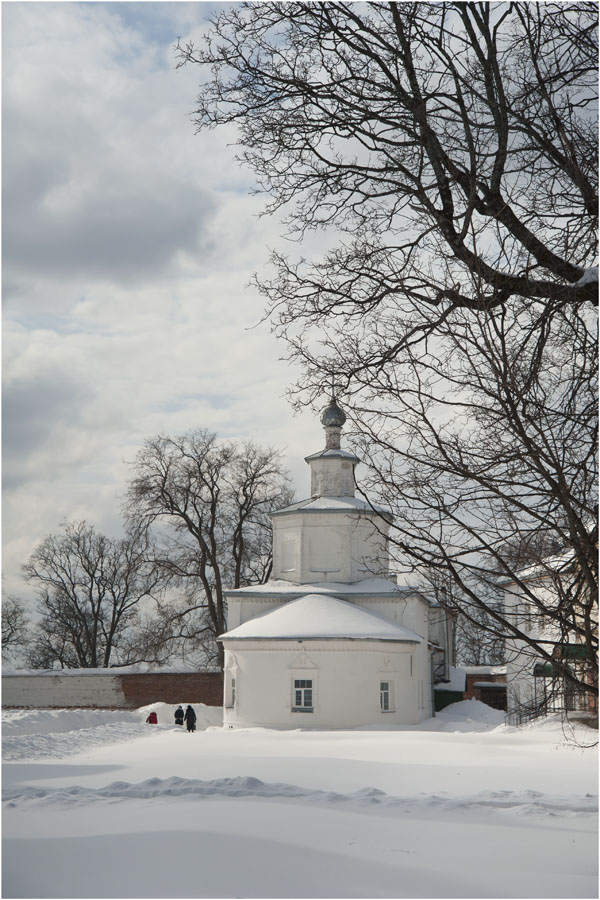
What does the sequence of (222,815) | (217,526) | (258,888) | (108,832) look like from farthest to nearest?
(217,526)
(222,815)
(108,832)
(258,888)

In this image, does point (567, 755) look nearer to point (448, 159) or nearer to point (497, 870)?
point (497, 870)

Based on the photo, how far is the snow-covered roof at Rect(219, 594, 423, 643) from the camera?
32312 mm

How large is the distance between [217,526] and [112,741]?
20138 millimetres

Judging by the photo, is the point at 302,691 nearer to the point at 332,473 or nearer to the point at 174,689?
the point at 174,689

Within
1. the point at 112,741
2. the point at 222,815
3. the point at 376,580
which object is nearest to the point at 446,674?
the point at 376,580

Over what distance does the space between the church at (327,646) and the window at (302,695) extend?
4 cm

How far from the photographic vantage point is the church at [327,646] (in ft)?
105

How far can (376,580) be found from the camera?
38.3m

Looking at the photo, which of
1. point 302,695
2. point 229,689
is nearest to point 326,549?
point 229,689

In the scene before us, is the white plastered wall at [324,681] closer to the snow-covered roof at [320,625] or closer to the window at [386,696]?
the window at [386,696]

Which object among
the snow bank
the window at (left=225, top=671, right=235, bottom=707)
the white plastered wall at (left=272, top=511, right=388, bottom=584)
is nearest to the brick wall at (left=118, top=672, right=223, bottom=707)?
the window at (left=225, top=671, right=235, bottom=707)

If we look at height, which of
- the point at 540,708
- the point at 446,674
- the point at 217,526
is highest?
the point at 217,526

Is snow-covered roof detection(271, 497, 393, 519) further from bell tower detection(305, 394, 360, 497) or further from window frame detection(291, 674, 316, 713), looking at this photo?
window frame detection(291, 674, 316, 713)

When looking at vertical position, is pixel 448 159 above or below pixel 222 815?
above
